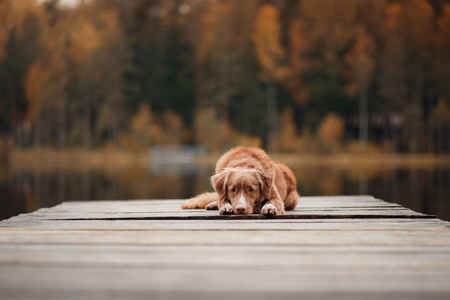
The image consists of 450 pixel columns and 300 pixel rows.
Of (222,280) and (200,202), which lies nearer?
(222,280)

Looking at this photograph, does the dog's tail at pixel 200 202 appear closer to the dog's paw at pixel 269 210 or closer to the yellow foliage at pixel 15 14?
the dog's paw at pixel 269 210

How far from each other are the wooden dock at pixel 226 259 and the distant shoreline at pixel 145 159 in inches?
1132

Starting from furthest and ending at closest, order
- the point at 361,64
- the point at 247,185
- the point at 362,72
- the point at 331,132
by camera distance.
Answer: the point at 362,72
the point at 361,64
the point at 331,132
the point at 247,185

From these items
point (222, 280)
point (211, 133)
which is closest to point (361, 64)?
point (211, 133)

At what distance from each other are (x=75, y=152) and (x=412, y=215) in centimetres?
3628

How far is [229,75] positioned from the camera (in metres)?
42.4

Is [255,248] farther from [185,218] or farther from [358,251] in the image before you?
[185,218]

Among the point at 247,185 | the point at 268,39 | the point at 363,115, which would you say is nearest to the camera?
the point at 247,185

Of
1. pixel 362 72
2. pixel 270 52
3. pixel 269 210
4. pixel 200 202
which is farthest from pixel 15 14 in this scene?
pixel 269 210

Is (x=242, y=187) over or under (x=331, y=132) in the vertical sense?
under

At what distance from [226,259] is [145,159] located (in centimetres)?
3545

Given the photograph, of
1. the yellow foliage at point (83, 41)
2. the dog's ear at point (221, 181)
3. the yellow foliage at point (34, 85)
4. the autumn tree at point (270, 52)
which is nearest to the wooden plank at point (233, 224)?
the dog's ear at point (221, 181)

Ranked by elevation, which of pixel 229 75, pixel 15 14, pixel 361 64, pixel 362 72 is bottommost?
pixel 362 72

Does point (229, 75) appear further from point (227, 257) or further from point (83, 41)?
point (227, 257)
